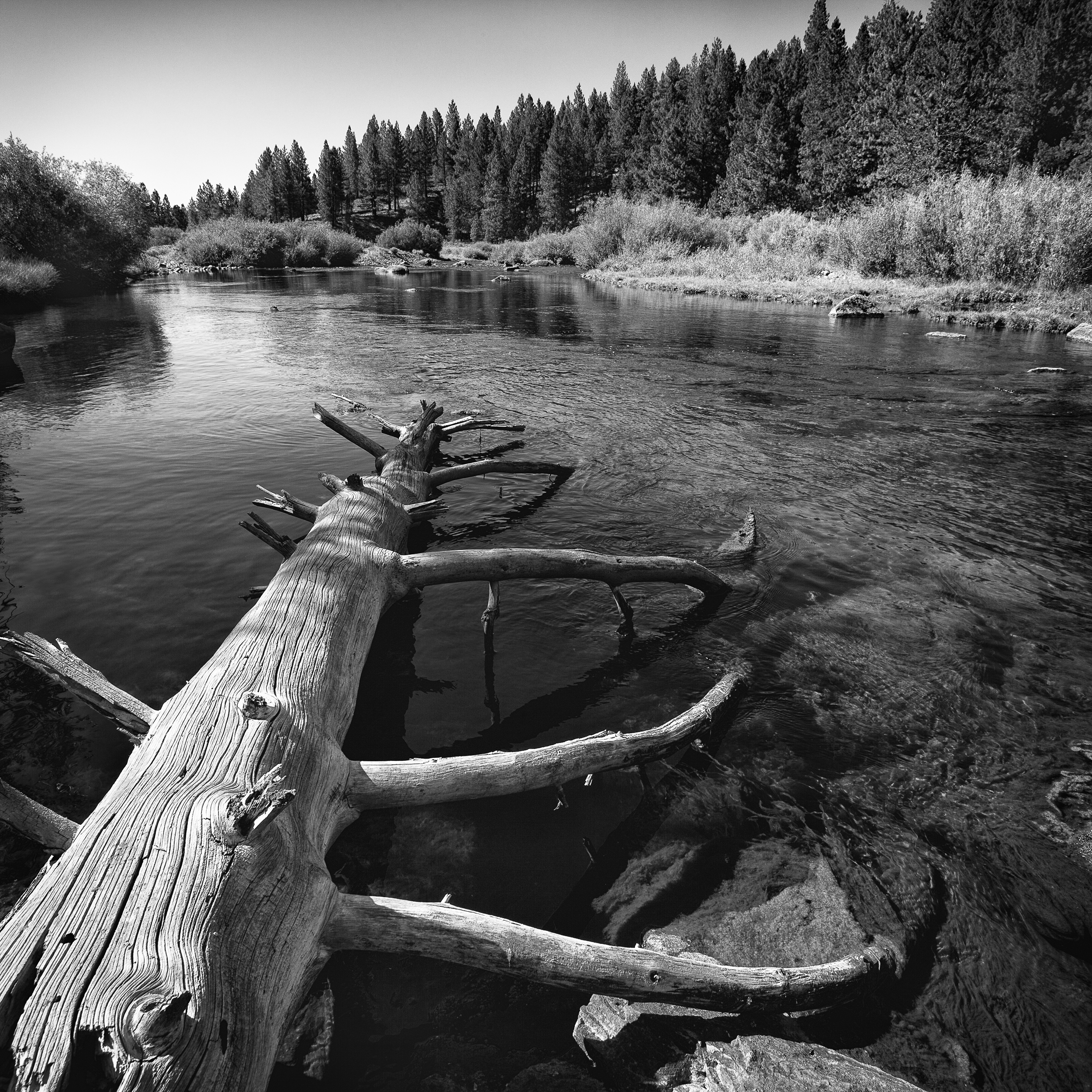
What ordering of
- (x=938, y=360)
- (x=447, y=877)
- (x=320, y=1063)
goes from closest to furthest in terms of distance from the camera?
(x=320, y=1063)
(x=447, y=877)
(x=938, y=360)

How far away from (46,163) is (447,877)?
53.6m

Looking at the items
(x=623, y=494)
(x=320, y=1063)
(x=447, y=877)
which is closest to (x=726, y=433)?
(x=623, y=494)

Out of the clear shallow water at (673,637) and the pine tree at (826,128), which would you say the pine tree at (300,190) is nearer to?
the pine tree at (826,128)

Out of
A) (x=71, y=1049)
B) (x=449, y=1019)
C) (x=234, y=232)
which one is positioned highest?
(x=234, y=232)

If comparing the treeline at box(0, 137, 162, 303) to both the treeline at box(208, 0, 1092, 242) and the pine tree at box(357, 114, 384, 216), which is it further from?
the pine tree at box(357, 114, 384, 216)

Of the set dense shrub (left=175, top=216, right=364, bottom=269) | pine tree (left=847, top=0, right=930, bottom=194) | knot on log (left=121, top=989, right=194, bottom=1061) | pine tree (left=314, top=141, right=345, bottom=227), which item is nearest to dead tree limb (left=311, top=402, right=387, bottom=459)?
knot on log (left=121, top=989, right=194, bottom=1061)

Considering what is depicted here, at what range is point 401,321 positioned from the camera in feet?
81.3

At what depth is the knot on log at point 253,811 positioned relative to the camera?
7.85 ft

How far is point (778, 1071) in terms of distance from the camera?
247 cm

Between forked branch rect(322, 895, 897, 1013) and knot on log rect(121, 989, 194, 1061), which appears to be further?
forked branch rect(322, 895, 897, 1013)

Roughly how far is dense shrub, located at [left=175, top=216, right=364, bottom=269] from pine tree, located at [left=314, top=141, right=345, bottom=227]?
2044 inches

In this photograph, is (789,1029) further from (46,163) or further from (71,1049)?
(46,163)

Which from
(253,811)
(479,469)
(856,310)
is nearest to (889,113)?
(856,310)

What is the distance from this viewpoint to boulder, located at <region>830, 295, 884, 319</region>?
83.7 ft
